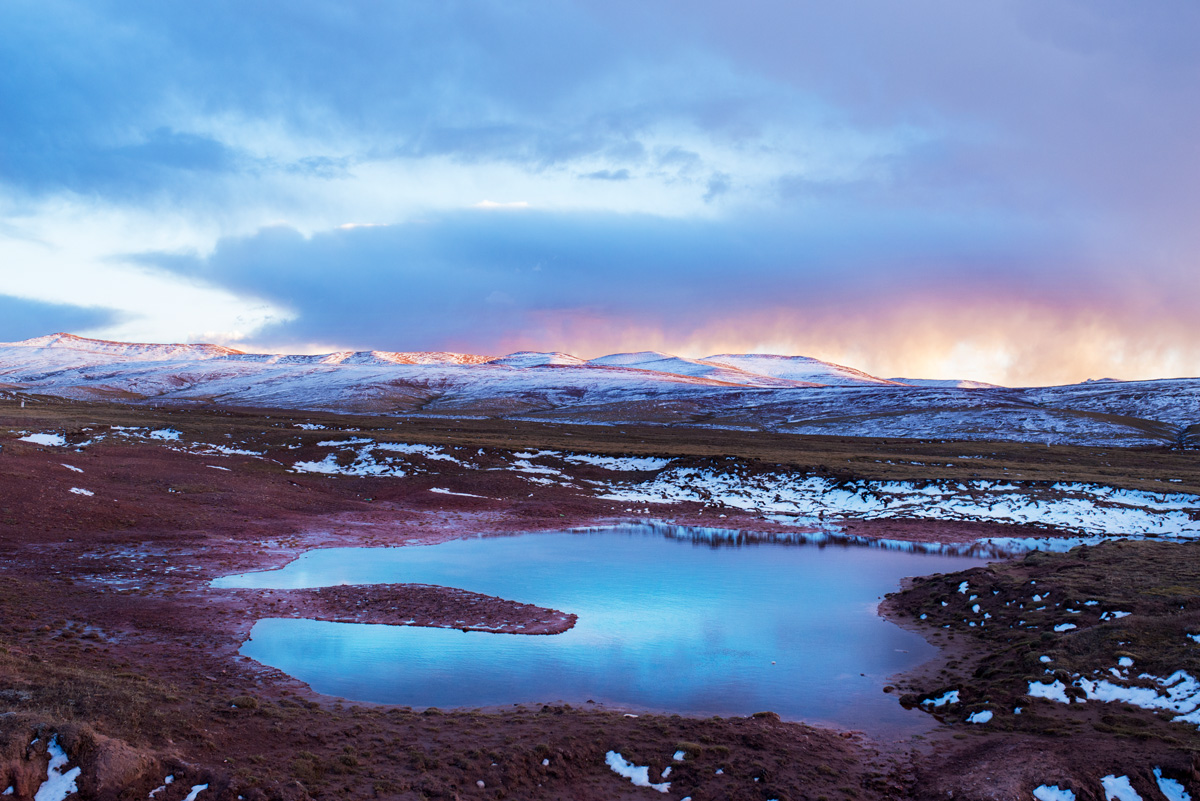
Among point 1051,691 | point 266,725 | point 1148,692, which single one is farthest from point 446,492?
point 1148,692

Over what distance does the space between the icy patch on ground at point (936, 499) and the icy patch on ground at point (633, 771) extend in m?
35.7

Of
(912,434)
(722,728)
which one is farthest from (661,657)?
(912,434)

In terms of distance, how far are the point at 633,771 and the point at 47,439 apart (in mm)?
63369

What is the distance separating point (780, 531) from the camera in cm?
4194

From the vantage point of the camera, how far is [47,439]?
57938 millimetres

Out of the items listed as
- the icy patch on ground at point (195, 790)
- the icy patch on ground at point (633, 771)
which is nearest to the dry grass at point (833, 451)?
the icy patch on ground at point (633, 771)

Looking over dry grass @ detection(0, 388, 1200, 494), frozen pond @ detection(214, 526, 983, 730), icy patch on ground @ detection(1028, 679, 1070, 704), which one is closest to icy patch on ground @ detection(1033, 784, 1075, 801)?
frozen pond @ detection(214, 526, 983, 730)

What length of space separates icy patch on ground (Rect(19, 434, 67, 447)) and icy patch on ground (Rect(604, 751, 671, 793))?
60.2 metres

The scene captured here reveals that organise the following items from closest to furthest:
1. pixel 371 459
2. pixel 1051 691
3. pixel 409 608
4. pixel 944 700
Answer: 1. pixel 1051 691
2. pixel 944 700
3. pixel 409 608
4. pixel 371 459

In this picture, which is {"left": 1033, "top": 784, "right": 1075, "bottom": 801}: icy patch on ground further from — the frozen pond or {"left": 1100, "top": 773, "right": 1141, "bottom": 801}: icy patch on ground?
the frozen pond

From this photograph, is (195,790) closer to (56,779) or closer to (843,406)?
(56,779)

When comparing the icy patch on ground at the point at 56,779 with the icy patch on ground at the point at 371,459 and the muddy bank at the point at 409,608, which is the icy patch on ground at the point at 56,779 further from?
the icy patch on ground at the point at 371,459

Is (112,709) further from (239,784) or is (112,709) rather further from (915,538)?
(915,538)

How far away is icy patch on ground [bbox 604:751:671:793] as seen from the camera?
13.1 m
